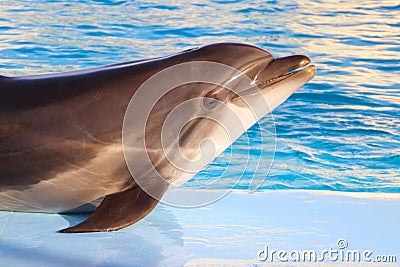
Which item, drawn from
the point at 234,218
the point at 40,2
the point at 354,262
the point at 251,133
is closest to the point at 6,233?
the point at 234,218

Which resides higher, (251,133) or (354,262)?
(251,133)

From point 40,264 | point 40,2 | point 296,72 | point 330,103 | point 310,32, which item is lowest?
point 40,264

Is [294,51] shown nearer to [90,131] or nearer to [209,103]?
[209,103]

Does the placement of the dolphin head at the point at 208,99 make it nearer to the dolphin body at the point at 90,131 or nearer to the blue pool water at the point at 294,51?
the dolphin body at the point at 90,131

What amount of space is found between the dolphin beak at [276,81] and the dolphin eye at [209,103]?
3.9 inches

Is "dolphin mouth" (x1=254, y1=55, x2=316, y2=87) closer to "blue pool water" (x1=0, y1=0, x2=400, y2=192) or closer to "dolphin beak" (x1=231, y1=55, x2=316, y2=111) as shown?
"dolphin beak" (x1=231, y1=55, x2=316, y2=111)

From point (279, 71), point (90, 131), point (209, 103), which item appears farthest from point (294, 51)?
point (90, 131)

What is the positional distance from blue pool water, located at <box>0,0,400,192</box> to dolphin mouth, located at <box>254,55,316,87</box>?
2713 millimetres

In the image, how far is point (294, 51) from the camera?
412 inches

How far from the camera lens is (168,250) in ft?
9.98

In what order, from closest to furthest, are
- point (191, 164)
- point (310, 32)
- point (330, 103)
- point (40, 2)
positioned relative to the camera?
1. point (191, 164)
2. point (330, 103)
3. point (310, 32)
4. point (40, 2)

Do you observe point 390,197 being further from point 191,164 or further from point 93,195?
point 93,195

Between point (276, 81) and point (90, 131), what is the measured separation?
867 mm

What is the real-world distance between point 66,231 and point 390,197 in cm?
175
